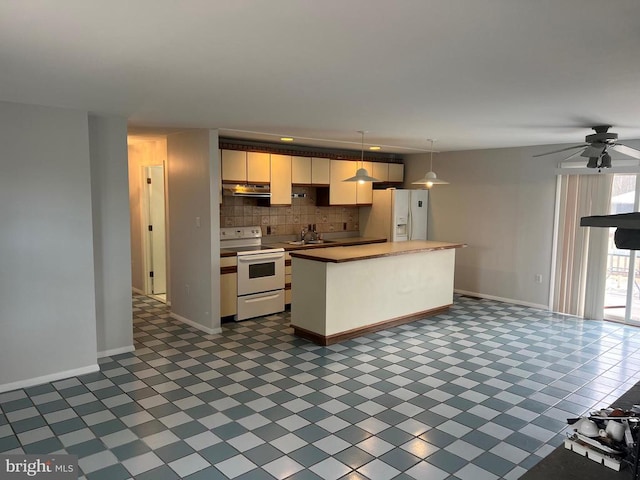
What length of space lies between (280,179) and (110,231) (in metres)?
2.62

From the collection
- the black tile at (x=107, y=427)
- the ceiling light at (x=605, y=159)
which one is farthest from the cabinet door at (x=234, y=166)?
the ceiling light at (x=605, y=159)

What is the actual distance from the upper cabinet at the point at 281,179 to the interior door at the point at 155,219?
1.93 meters

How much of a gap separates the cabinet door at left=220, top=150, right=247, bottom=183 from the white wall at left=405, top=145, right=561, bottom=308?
3.62 meters

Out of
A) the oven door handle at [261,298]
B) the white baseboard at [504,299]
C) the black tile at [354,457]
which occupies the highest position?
the oven door handle at [261,298]

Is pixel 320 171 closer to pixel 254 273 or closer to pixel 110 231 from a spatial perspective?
pixel 254 273

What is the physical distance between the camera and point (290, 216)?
7211mm

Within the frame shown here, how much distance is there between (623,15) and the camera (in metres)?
1.80

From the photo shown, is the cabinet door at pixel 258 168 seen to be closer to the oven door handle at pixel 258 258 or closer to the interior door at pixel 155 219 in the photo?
the oven door handle at pixel 258 258

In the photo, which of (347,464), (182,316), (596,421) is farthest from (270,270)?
(596,421)

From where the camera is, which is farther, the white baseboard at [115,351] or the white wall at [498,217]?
the white wall at [498,217]

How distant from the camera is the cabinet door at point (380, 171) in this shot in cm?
789

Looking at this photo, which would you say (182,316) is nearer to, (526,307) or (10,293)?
(10,293)

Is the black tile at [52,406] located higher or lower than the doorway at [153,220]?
lower

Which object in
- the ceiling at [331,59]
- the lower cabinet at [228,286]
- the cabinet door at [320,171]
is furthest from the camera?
the cabinet door at [320,171]
